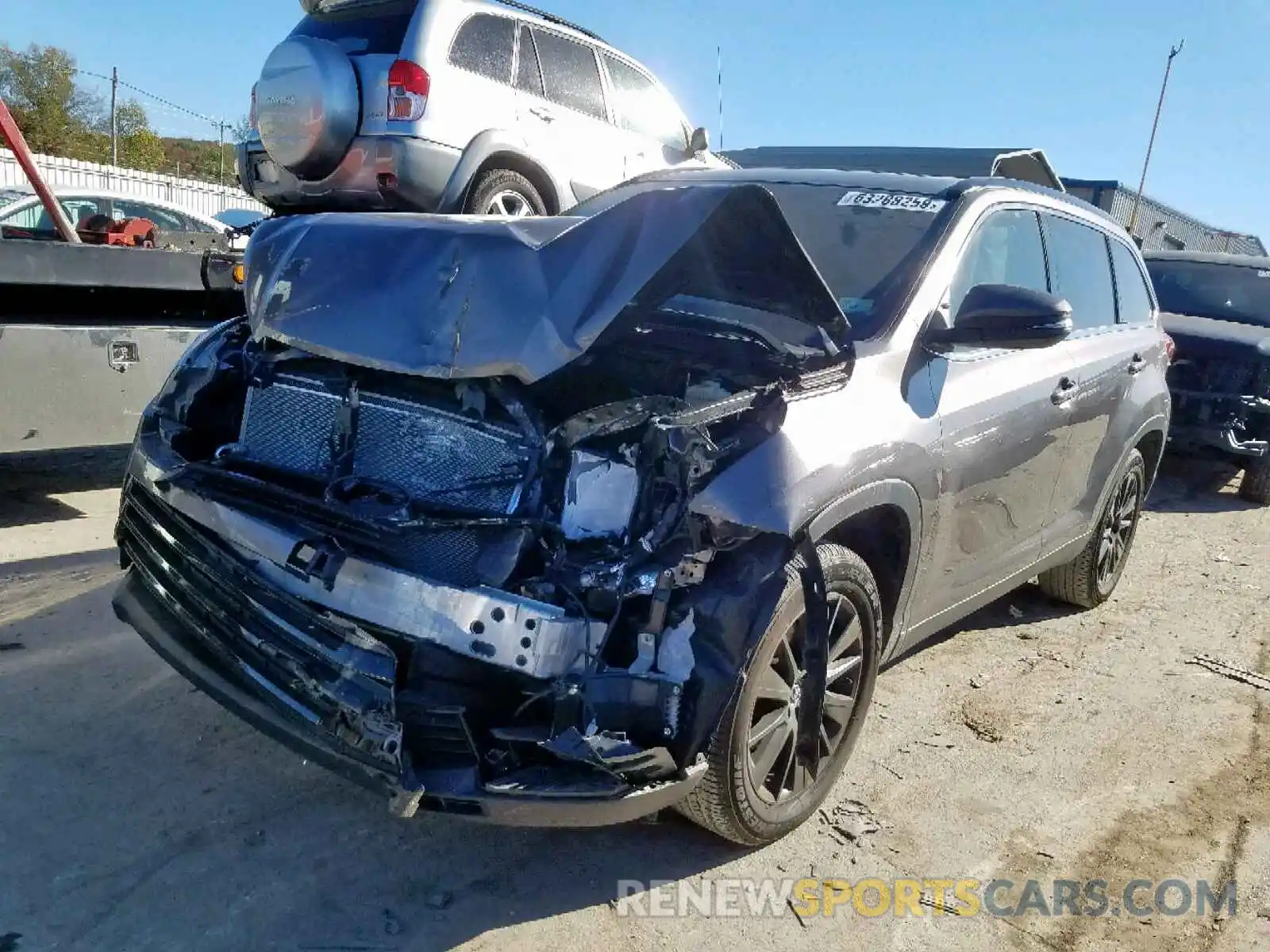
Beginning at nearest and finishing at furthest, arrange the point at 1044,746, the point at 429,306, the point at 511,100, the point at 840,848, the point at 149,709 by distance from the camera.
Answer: the point at 429,306 < the point at 840,848 < the point at 149,709 < the point at 1044,746 < the point at 511,100

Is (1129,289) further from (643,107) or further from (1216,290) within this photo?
(1216,290)

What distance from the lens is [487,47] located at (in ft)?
24.6

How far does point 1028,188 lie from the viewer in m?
4.35

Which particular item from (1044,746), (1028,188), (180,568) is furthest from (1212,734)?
(180,568)

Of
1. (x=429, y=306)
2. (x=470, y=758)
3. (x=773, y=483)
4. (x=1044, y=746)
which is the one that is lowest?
(x=1044, y=746)

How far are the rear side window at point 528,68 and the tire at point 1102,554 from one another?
16.0 feet

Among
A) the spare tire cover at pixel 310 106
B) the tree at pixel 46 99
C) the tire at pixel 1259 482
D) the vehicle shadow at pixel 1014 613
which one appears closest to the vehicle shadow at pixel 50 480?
the spare tire cover at pixel 310 106

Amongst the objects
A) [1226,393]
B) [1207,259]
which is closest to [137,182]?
[1207,259]

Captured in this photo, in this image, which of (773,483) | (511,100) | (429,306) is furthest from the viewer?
(511,100)

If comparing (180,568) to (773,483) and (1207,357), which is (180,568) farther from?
(1207,357)

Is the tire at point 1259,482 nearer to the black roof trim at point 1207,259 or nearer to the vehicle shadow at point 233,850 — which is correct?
the black roof trim at point 1207,259

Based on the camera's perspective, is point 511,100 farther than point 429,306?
Yes

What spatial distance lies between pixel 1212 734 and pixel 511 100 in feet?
19.5

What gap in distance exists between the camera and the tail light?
6949mm
